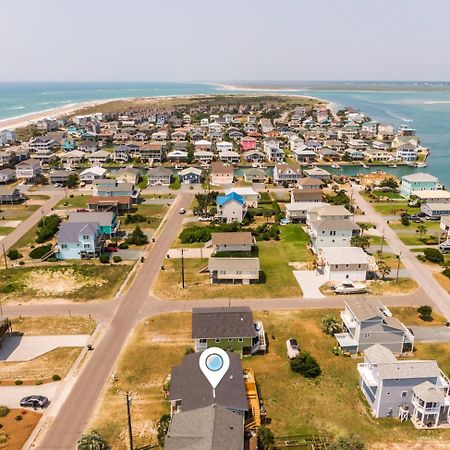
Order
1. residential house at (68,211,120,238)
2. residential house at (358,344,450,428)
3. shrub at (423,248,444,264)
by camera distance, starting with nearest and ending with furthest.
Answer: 1. residential house at (358,344,450,428)
2. shrub at (423,248,444,264)
3. residential house at (68,211,120,238)

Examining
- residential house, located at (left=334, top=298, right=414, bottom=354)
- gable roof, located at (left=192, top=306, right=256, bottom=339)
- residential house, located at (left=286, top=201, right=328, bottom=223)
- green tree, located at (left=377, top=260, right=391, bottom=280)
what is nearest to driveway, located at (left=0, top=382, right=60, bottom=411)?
gable roof, located at (left=192, top=306, right=256, bottom=339)

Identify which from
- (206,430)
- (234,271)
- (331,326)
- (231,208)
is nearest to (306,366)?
(331,326)

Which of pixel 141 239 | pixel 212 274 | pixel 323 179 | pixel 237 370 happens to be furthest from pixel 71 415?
pixel 323 179

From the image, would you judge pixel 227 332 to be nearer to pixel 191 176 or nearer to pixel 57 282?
pixel 57 282

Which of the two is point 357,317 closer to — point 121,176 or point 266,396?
point 266,396

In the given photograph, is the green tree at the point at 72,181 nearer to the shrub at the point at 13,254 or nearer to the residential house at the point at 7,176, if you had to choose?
the residential house at the point at 7,176

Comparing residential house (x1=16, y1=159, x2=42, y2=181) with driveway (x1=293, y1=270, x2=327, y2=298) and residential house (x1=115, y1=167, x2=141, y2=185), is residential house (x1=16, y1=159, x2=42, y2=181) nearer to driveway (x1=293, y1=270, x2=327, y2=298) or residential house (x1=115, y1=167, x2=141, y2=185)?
residential house (x1=115, y1=167, x2=141, y2=185)
